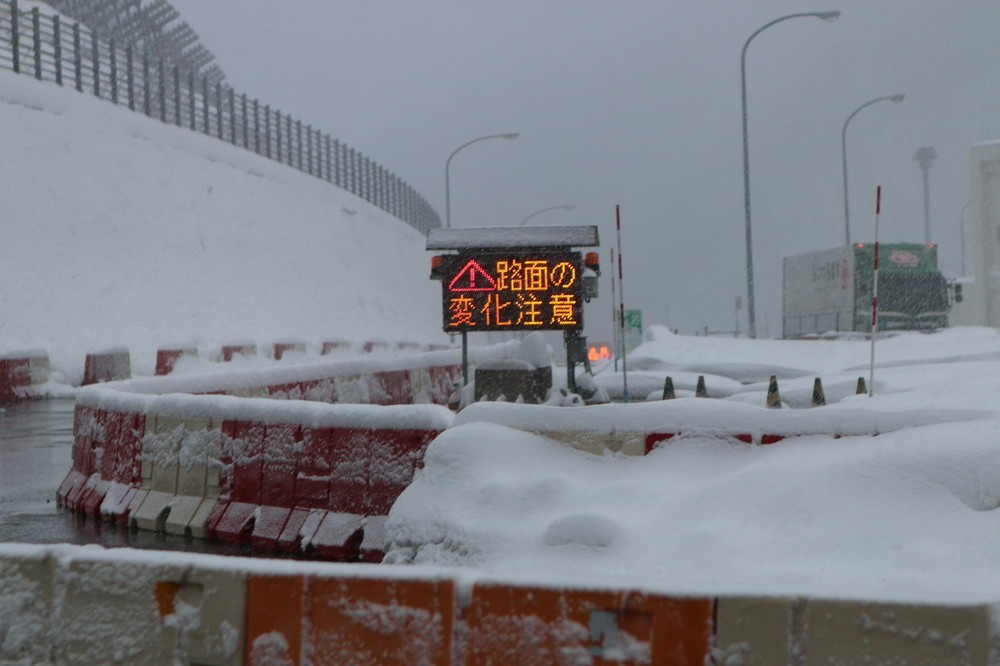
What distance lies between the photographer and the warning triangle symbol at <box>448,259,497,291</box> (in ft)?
51.4

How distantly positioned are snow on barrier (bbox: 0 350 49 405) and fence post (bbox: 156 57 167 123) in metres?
26.7

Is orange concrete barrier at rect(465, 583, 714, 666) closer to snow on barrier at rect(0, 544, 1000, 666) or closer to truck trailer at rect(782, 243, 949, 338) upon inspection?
snow on barrier at rect(0, 544, 1000, 666)

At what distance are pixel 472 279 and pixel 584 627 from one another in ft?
40.0

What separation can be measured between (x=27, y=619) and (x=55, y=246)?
29482 mm

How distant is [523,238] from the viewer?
51.0 feet

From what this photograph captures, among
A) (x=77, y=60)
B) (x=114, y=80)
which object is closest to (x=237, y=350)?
(x=77, y=60)

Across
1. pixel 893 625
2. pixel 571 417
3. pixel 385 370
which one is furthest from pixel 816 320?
pixel 893 625

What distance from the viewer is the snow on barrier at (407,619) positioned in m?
3.39

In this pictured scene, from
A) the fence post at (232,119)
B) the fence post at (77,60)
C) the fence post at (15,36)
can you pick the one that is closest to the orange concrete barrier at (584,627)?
the fence post at (15,36)

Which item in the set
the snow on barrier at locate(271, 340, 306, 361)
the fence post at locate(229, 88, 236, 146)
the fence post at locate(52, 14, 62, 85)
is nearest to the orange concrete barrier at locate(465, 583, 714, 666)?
the snow on barrier at locate(271, 340, 306, 361)

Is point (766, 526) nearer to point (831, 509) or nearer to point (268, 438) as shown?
point (831, 509)

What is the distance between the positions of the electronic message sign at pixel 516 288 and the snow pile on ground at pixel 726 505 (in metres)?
8.16

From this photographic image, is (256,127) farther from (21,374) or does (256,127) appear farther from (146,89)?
(21,374)

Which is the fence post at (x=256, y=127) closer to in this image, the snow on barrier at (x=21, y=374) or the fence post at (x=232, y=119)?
the fence post at (x=232, y=119)
